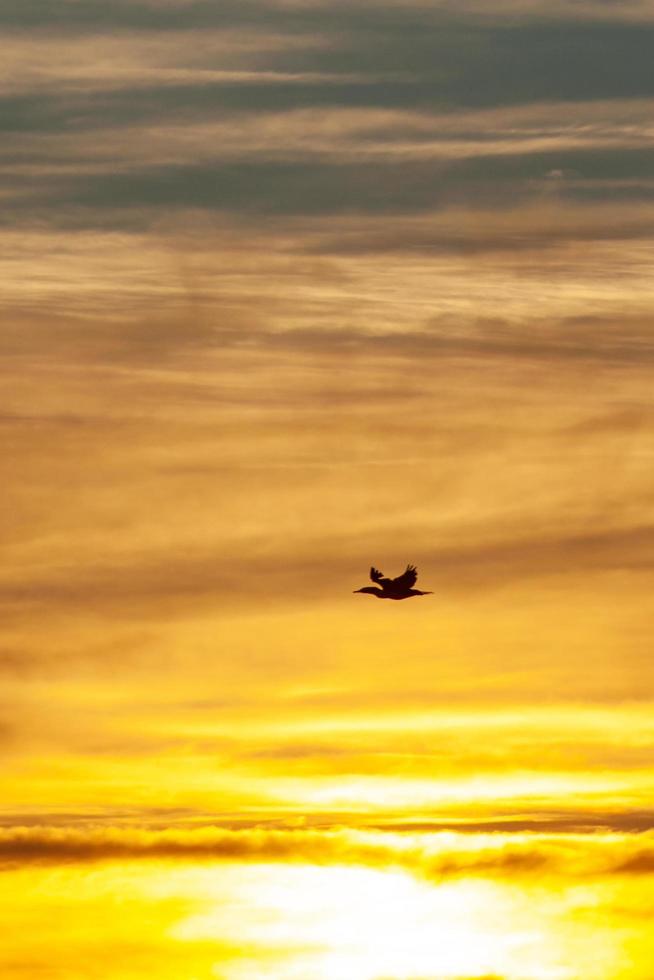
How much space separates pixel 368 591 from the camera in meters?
193
